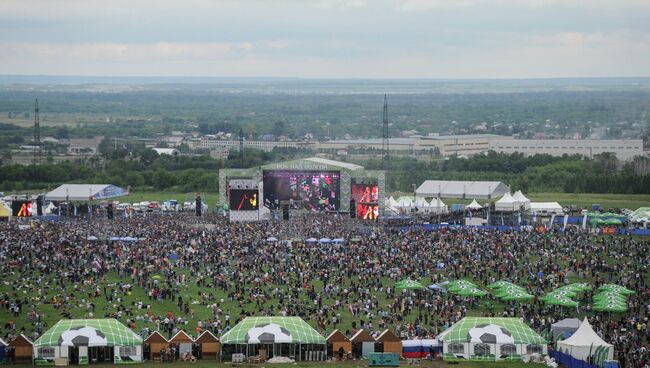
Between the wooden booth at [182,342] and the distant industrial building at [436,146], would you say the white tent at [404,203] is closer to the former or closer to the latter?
the wooden booth at [182,342]

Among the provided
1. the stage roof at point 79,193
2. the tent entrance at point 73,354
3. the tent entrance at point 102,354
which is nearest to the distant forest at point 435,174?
the stage roof at point 79,193

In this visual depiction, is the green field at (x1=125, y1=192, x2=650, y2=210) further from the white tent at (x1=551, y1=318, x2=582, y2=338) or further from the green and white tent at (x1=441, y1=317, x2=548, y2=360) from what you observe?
the green and white tent at (x1=441, y1=317, x2=548, y2=360)

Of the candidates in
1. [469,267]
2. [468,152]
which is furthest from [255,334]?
[468,152]

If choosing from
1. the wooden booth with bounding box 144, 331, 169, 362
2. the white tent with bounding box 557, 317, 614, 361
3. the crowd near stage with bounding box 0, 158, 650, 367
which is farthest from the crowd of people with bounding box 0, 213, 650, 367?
the wooden booth with bounding box 144, 331, 169, 362

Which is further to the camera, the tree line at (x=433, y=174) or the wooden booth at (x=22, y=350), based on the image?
the tree line at (x=433, y=174)

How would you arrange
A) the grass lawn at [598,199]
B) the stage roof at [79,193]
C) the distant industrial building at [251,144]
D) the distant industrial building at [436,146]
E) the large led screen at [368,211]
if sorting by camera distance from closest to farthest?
the large led screen at [368,211] < the grass lawn at [598,199] < the stage roof at [79,193] < the distant industrial building at [436,146] < the distant industrial building at [251,144]

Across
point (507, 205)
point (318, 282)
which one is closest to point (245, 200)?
point (507, 205)
